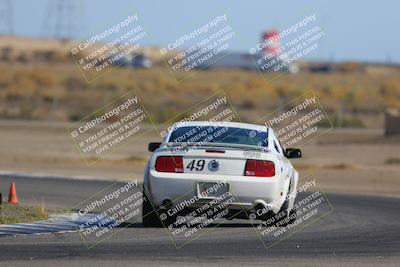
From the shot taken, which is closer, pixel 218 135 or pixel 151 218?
pixel 151 218

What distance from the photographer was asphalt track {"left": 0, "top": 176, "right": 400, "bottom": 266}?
12.1 metres

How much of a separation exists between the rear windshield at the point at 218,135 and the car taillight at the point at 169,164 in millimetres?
562

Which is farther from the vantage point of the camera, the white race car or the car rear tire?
the car rear tire

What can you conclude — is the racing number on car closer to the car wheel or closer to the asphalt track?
the asphalt track

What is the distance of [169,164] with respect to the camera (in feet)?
49.0

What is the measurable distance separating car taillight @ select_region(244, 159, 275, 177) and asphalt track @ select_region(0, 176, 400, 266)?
771 millimetres

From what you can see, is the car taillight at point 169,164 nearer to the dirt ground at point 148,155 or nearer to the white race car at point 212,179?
the white race car at point 212,179

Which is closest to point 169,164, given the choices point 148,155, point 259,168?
point 259,168

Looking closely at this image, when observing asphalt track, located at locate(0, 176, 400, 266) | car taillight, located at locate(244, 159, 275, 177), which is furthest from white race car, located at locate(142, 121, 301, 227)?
asphalt track, located at locate(0, 176, 400, 266)

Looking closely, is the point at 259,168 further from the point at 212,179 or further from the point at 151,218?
the point at 151,218

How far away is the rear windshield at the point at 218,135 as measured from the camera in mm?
15516

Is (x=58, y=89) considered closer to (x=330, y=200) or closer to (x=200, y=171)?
(x=330, y=200)

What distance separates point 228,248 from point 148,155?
24.5 meters

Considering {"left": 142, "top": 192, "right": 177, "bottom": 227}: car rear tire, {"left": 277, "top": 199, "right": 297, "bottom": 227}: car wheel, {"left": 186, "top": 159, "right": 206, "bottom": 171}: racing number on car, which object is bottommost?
{"left": 277, "top": 199, "right": 297, "bottom": 227}: car wheel
